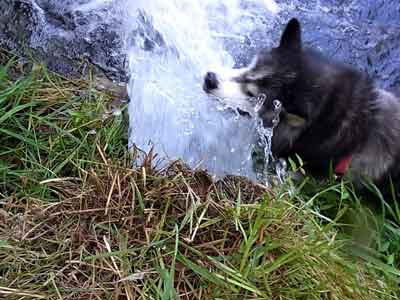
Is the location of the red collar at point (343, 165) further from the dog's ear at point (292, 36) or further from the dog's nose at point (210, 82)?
the dog's nose at point (210, 82)

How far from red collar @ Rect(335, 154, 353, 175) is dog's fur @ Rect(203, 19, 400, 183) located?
17 mm

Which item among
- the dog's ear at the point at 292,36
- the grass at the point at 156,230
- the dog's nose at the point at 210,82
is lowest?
the grass at the point at 156,230

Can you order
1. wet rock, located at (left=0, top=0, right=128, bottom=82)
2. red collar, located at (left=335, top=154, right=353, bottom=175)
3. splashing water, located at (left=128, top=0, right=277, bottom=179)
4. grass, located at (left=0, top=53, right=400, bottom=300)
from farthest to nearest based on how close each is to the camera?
wet rock, located at (left=0, top=0, right=128, bottom=82)
splashing water, located at (left=128, top=0, right=277, bottom=179)
red collar, located at (left=335, top=154, right=353, bottom=175)
grass, located at (left=0, top=53, right=400, bottom=300)

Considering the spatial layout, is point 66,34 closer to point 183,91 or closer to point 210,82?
point 183,91

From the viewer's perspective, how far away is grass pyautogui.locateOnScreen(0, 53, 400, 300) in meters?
2.74

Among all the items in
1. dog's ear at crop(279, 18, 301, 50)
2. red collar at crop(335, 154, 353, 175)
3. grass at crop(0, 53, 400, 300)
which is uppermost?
dog's ear at crop(279, 18, 301, 50)

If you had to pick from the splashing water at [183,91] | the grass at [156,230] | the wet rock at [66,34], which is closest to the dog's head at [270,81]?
the splashing water at [183,91]

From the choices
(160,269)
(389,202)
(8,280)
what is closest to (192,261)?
(160,269)

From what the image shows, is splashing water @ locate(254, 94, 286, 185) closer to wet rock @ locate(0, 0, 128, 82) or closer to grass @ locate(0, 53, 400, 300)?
grass @ locate(0, 53, 400, 300)

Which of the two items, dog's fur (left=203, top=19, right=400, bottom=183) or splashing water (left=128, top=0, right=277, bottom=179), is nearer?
dog's fur (left=203, top=19, right=400, bottom=183)

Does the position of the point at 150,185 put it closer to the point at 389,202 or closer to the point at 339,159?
the point at 339,159

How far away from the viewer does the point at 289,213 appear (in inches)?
118

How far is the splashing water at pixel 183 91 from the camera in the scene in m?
3.70

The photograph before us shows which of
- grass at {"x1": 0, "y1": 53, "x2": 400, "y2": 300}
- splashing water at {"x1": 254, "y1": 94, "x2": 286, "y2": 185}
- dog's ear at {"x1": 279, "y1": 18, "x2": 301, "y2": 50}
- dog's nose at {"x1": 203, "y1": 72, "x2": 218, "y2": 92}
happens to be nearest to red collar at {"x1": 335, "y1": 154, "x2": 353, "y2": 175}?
grass at {"x1": 0, "y1": 53, "x2": 400, "y2": 300}
